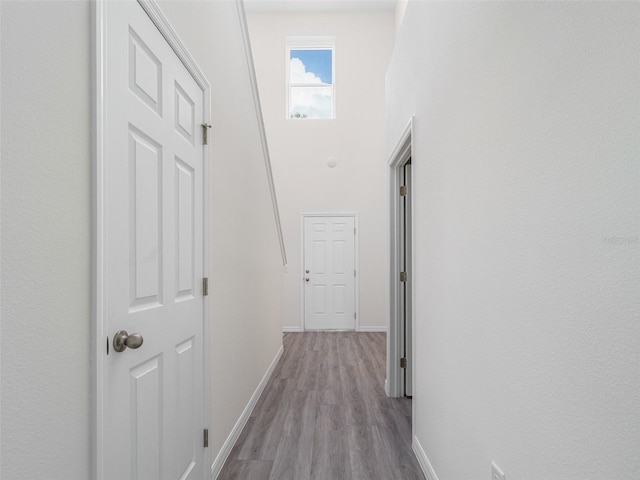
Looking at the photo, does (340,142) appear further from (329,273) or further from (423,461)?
(423,461)

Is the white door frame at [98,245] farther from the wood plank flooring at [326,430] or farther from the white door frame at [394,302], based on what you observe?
the white door frame at [394,302]

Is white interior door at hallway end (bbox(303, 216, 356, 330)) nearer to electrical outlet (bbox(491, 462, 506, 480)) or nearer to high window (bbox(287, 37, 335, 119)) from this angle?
high window (bbox(287, 37, 335, 119))

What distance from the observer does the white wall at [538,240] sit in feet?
2.24

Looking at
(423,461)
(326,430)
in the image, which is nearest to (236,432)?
(326,430)

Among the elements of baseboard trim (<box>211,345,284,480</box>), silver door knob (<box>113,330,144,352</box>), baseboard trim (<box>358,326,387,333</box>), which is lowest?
baseboard trim (<box>358,326,387,333</box>)

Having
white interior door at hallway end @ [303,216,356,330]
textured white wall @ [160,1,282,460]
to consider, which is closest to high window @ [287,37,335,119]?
white interior door at hallway end @ [303,216,356,330]

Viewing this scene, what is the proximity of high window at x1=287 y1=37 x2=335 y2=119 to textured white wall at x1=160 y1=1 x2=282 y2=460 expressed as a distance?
3.59 m

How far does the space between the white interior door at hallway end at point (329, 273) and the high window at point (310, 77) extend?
194 cm

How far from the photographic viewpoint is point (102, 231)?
0.99 metres

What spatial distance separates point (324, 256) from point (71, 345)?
17.3 feet

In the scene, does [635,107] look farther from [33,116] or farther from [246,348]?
[246,348]

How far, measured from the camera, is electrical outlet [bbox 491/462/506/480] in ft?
3.64

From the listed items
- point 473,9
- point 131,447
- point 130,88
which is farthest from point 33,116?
point 473,9

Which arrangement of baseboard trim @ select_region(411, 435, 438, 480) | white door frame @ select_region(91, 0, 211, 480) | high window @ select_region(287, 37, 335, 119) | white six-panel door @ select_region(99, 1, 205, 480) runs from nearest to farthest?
white door frame @ select_region(91, 0, 211, 480), white six-panel door @ select_region(99, 1, 205, 480), baseboard trim @ select_region(411, 435, 438, 480), high window @ select_region(287, 37, 335, 119)
